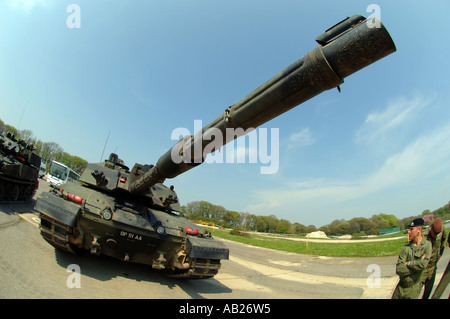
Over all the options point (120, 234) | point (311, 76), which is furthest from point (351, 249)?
point (311, 76)

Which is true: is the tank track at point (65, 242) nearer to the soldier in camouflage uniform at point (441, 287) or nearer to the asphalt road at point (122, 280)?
the asphalt road at point (122, 280)

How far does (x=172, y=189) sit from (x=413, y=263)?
5975mm

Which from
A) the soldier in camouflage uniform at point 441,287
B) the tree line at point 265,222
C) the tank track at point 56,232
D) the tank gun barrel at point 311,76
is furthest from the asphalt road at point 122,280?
the tree line at point 265,222

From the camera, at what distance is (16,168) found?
1051 cm

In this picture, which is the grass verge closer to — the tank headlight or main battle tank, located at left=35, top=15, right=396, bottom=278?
main battle tank, located at left=35, top=15, right=396, bottom=278

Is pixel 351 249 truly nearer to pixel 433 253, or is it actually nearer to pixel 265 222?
pixel 433 253

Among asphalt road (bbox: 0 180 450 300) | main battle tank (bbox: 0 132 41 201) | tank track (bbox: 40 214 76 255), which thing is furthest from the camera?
main battle tank (bbox: 0 132 41 201)

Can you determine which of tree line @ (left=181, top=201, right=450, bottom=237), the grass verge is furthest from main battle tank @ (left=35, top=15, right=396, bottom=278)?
tree line @ (left=181, top=201, right=450, bottom=237)

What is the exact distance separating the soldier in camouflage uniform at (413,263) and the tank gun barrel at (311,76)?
321 cm

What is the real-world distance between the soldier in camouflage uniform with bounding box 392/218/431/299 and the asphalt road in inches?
96.9

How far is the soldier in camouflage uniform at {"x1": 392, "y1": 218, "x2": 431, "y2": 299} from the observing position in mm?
3557
